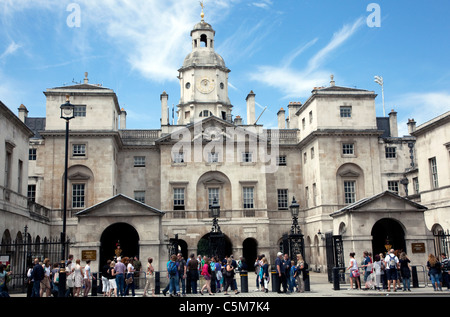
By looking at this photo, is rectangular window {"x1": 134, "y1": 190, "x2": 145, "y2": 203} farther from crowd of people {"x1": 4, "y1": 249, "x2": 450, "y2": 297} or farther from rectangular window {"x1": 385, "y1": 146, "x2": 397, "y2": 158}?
crowd of people {"x1": 4, "y1": 249, "x2": 450, "y2": 297}

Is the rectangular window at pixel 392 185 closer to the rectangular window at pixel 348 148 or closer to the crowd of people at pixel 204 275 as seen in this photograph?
the rectangular window at pixel 348 148

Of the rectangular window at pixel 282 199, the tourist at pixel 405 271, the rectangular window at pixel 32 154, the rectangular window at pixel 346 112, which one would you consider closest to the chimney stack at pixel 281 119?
the rectangular window at pixel 282 199

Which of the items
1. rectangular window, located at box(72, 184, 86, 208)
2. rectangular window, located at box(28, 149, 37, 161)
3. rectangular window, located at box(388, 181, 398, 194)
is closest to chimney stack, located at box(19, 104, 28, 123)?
rectangular window, located at box(28, 149, 37, 161)

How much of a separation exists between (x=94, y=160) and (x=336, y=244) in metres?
23.6

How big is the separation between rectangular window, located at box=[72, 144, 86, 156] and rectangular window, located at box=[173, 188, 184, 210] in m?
8.69

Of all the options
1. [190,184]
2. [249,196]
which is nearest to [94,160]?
[190,184]

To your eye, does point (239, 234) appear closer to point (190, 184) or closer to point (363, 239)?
point (190, 184)

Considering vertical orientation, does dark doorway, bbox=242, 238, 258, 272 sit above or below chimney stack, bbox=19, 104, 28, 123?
below

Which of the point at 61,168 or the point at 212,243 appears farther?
the point at 61,168

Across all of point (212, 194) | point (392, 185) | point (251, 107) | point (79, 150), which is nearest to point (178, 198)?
point (212, 194)

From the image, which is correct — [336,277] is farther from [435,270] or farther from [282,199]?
[282,199]

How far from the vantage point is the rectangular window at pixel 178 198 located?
1828 inches

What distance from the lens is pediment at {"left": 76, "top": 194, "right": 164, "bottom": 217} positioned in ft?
93.2

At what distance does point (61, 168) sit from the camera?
1705 inches
